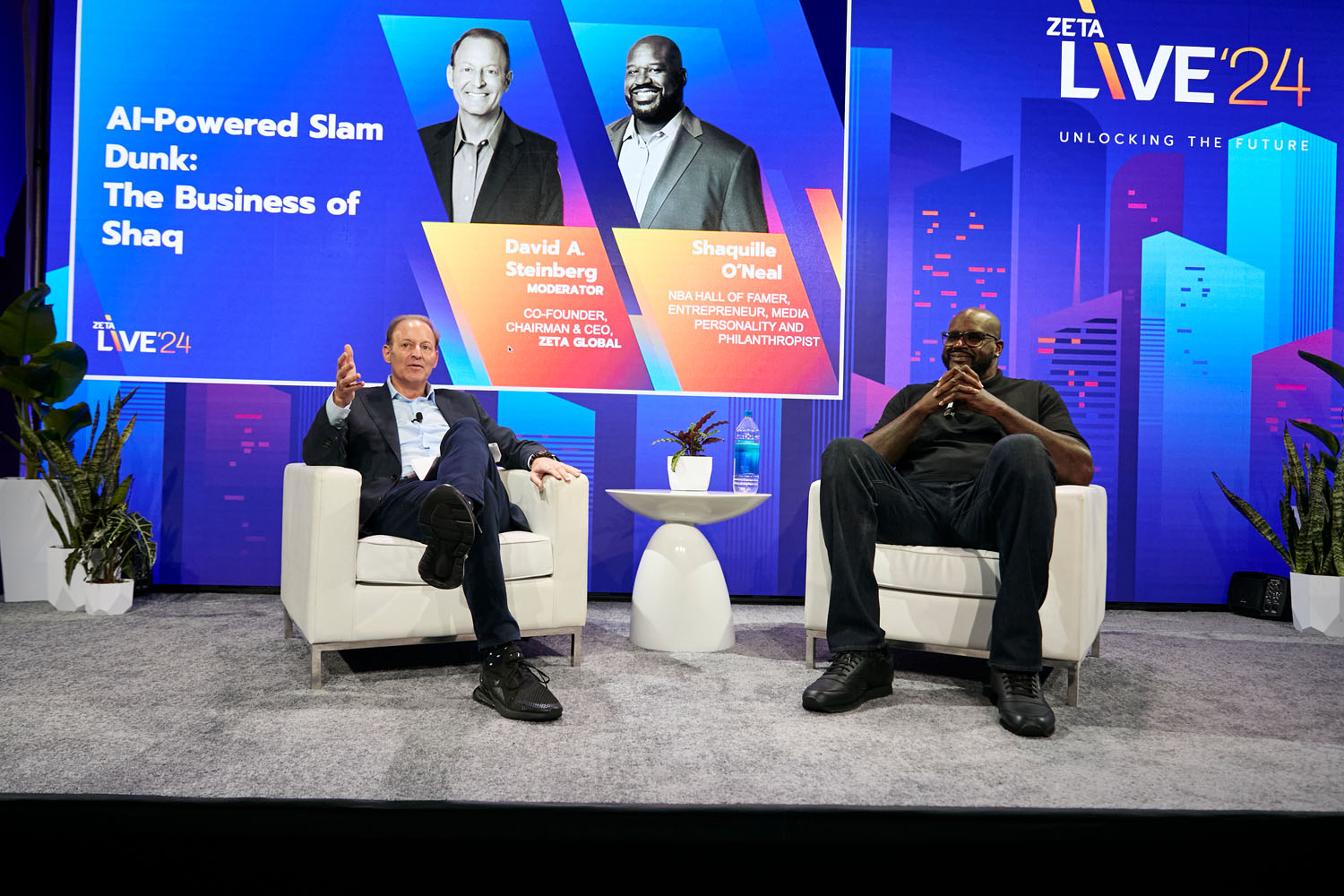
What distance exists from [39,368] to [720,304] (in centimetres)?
282

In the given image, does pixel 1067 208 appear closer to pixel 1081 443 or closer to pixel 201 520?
pixel 1081 443

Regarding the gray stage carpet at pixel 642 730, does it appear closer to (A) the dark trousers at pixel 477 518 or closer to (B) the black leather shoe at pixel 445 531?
(A) the dark trousers at pixel 477 518

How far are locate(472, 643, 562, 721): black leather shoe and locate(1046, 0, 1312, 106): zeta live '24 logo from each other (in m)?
3.70

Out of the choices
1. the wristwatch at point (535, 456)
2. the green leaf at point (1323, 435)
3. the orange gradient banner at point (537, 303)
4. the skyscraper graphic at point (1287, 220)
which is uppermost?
the skyscraper graphic at point (1287, 220)

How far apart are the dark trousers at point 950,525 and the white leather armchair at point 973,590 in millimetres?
80

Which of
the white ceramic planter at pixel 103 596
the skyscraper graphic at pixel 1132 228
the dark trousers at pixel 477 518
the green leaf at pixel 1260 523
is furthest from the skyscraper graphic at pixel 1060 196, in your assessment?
the white ceramic planter at pixel 103 596

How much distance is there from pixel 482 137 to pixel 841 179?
167 cm

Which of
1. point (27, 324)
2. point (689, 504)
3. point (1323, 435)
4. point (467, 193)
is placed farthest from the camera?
point (467, 193)

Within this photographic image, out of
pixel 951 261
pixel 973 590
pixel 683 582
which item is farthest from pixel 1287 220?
pixel 683 582

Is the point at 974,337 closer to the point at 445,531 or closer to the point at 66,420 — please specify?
the point at 445,531

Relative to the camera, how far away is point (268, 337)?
13.3 feet

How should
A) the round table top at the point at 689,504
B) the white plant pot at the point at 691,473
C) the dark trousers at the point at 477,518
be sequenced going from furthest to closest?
the white plant pot at the point at 691,473
the round table top at the point at 689,504
the dark trousers at the point at 477,518

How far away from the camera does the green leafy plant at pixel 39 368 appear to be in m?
3.50

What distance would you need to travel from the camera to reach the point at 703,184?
4.16 m
